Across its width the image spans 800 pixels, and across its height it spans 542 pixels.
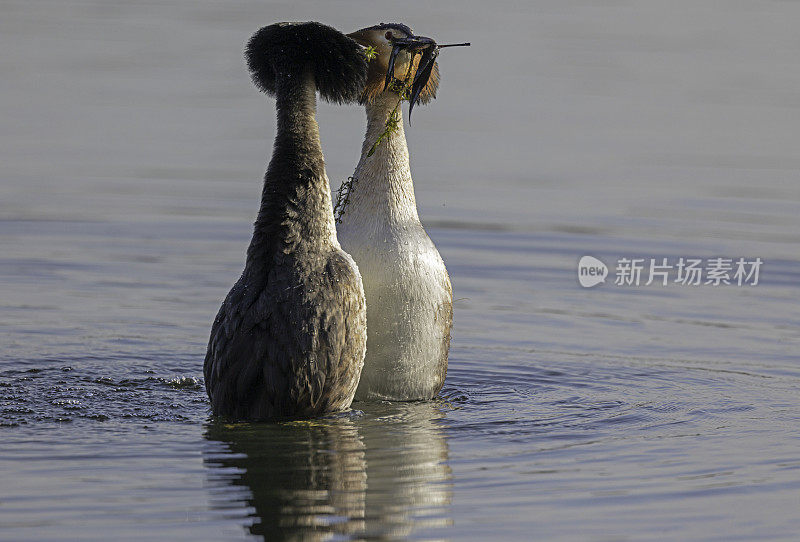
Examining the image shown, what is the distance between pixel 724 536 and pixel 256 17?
17600mm

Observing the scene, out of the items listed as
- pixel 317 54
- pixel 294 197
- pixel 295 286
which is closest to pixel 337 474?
pixel 295 286

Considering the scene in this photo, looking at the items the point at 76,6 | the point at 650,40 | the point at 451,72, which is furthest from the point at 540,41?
the point at 76,6

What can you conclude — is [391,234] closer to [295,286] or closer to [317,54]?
[295,286]

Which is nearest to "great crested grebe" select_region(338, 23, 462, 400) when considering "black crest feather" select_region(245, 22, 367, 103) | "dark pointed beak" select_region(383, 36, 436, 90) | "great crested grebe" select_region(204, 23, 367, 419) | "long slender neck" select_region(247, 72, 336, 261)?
"dark pointed beak" select_region(383, 36, 436, 90)

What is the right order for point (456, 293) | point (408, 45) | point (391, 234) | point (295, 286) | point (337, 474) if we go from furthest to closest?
1. point (456, 293)
2. point (391, 234)
3. point (408, 45)
4. point (295, 286)
5. point (337, 474)

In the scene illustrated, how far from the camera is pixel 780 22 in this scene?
84.3 ft

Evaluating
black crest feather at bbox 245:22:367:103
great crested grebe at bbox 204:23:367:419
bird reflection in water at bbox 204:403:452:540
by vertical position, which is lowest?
bird reflection in water at bbox 204:403:452:540

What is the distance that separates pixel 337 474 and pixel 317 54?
2.64m

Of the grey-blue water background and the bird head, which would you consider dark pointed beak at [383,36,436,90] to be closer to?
the bird head

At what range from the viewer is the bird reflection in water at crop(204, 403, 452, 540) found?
739 cm

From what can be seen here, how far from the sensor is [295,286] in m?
8.68

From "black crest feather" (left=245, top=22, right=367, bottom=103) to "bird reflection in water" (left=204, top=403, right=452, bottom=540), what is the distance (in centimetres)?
215

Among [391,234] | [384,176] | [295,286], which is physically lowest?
[295,286]

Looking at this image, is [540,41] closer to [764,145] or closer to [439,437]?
[764,145]
